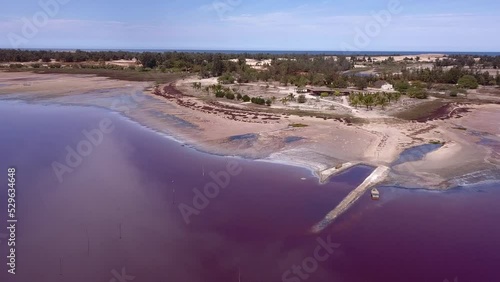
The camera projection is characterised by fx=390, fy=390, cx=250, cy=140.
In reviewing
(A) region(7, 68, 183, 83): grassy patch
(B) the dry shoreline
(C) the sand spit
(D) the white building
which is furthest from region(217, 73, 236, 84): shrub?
(C) the sand spit

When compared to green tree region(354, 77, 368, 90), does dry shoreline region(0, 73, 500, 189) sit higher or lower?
lower


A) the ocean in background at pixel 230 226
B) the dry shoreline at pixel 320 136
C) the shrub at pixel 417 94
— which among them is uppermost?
the shrub at pixel 417 94

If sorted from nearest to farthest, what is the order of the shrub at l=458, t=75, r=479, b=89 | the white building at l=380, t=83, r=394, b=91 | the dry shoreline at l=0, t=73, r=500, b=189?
the dry shoreline at l=0, t=73, r=500, b=189 → the white building at l=380, t=83, r=394, b=91 → the shrub at l=458, t=75, r=479, b=89

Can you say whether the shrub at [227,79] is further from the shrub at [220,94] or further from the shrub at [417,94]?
the shrub at [417,94]

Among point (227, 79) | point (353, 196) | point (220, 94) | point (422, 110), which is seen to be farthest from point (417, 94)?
point (353, 196)

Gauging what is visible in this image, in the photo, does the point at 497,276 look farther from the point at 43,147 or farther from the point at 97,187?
the point at 43,147

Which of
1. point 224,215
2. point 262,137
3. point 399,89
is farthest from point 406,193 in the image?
point 399,89

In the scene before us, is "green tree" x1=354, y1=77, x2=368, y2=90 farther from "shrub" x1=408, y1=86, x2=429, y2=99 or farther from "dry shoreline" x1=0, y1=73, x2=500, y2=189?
"dry shoreline" x1=0, y1=73, x2=500, y2=189

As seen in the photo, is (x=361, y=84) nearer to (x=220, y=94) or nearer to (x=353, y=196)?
(x=220, y=94)

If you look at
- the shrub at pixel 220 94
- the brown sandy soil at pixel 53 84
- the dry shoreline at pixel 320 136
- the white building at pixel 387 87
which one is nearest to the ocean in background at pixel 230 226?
the dry shoreline at pixel 320 136

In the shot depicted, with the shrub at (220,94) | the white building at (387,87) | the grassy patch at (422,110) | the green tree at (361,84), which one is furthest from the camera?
the green tree at (361,84)
